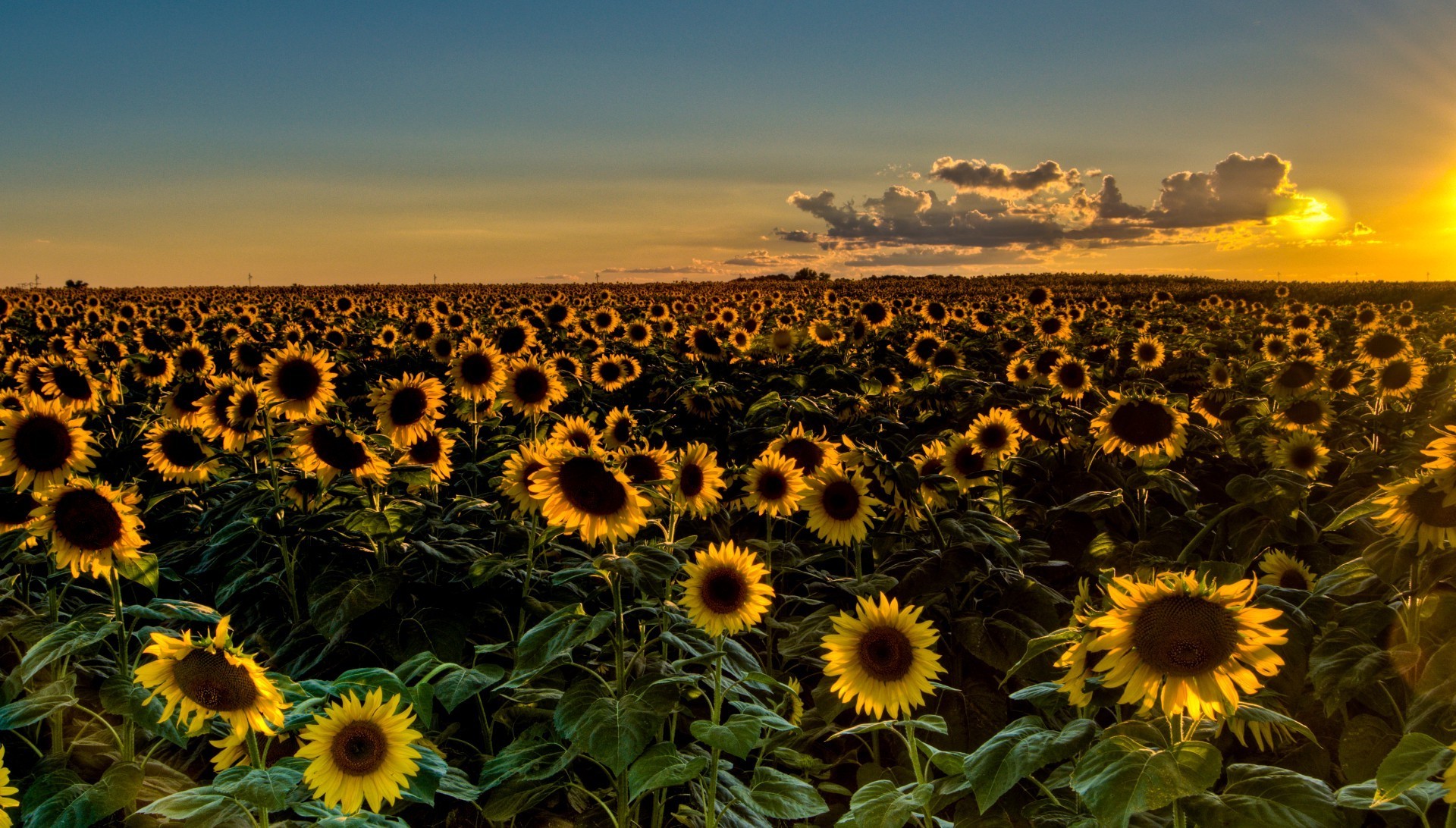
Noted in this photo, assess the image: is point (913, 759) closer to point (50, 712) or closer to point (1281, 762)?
point (1281, 762)

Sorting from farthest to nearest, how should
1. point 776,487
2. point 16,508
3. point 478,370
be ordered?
point 478,370 < point 776,487 < point 16,508

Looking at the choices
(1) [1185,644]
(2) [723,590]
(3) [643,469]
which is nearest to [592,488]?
(3) [643,469]

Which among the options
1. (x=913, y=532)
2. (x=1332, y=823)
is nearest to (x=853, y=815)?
(x=1332, y=823)

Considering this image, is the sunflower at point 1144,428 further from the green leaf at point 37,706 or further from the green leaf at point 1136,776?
the green leaf at point 37,706

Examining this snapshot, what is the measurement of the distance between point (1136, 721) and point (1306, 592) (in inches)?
60.8

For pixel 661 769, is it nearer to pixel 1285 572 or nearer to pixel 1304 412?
pixel 1285 572

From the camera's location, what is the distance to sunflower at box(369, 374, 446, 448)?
17.3 ft

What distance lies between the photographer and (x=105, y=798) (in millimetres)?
2562

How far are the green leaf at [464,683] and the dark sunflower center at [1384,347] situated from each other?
1129 centimetres

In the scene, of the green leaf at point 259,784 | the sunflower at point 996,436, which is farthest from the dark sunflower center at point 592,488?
the sunflower at point 996,436

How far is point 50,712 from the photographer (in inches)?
108

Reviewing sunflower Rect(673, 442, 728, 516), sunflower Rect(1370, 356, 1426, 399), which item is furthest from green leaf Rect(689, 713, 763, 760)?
sunflower Rect(1370, 356, 1426, 399)

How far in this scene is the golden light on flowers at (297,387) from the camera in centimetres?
509

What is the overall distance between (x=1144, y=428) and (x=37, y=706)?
17.9 ft
